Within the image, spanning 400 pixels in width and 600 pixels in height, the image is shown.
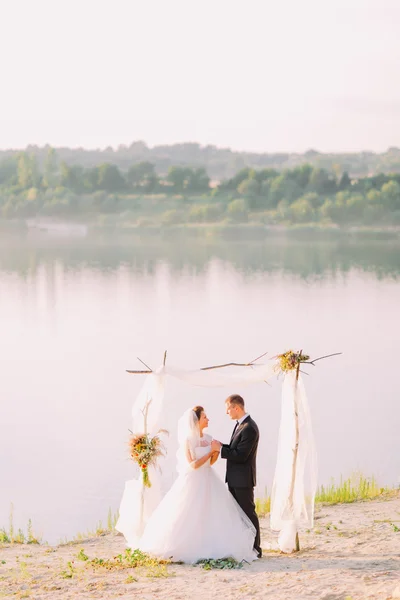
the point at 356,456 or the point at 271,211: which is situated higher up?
the point at 271,211

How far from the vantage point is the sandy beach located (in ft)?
26.4

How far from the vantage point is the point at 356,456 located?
1838 centimetres

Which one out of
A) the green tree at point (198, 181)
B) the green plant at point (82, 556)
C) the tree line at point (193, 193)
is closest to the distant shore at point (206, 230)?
the tree line at point (193, 193)

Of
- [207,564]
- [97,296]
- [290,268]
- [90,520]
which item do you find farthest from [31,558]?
[290,268]

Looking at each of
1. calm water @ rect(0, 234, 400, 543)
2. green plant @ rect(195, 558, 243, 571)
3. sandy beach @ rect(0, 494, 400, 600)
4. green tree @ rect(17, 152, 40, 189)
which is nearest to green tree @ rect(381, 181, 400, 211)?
calm water @ rect(0, 234, 400, 543)

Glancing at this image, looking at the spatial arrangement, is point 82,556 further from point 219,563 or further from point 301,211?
point 301,211

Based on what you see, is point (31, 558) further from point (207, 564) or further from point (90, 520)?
point (90, 520)

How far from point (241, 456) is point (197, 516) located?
0.77 m

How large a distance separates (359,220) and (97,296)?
63354mm

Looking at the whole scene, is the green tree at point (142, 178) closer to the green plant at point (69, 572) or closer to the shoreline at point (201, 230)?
the shoreline at point (201, 230)

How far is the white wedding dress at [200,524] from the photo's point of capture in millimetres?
9391

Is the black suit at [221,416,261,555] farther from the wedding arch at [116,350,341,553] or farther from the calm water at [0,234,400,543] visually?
the calm water at [0,234,400,543]

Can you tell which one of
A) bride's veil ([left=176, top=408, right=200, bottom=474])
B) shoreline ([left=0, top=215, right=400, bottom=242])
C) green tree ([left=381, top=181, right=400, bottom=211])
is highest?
green tree ([left=381, top=181, right=400, bottom=211])

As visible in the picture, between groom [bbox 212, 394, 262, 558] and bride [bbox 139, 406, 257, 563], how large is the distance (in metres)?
0.10
